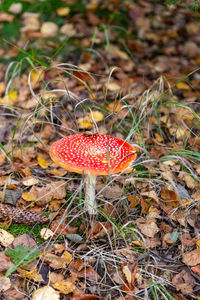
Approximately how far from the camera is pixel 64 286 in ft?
5.97

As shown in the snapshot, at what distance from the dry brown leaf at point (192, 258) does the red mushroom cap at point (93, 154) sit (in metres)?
0.66

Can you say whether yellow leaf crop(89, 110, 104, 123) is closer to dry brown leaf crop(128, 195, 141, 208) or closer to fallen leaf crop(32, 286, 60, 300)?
dry brown leaf crop(128, 195, 141, 208)

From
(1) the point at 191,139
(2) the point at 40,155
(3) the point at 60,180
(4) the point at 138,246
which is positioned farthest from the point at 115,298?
(1) the point at 191,139

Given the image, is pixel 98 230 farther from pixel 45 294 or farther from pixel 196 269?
pixel 196 269

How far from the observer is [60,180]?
2.62 meters

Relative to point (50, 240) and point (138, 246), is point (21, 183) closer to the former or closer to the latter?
point (50, 240)

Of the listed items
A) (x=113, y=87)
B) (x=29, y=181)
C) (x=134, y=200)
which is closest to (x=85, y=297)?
(x=134, y=200)

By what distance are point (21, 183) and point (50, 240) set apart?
635 mm

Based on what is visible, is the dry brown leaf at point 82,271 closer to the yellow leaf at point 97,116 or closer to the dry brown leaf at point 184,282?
the dry brown leaf at point 184,282

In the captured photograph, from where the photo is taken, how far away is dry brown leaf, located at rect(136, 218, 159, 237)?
2.18 metres

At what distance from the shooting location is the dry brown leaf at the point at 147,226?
2.18m

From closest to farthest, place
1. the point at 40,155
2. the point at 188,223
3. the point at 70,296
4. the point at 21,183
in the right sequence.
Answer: the point at 70,296, the point at 188,223, the point at 21,183, the point at 40,155

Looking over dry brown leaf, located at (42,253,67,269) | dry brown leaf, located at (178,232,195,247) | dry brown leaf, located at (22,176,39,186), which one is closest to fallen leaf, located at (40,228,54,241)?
dry brown leaf, located at (42,253,67,269)

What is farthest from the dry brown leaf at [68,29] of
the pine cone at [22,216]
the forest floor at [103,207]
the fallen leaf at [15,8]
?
the pine cone at [22,216]
